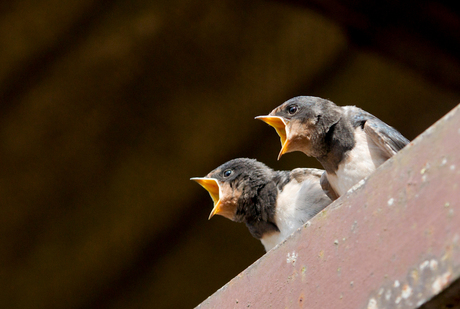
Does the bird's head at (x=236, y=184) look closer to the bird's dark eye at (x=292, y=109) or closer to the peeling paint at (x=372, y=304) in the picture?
the bird's dark eye at (x=292, y=109)

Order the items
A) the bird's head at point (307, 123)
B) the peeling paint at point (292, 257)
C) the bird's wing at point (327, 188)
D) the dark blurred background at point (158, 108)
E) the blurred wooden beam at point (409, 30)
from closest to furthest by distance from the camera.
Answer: the peeling paint at point (292, 257), the bird's head at point (307, 123), the bird's wing at point (327, 188), the blurred wooden beam at point (409, 30), the dark blurred background at point (158, 108)

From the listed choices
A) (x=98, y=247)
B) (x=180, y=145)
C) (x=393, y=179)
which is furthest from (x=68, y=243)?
(x=393, y=179)

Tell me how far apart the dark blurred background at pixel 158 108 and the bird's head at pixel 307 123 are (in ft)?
6.10

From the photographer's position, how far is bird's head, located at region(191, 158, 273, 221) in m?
2.60

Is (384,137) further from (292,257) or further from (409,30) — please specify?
(409,30)

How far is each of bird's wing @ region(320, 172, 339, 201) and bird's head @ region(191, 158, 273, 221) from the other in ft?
0.94

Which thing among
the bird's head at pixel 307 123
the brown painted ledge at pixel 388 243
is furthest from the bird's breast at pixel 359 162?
the brown painted ledge at pixel 388 243

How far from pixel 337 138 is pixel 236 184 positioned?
1.96 feet

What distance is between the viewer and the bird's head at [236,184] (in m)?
2.60

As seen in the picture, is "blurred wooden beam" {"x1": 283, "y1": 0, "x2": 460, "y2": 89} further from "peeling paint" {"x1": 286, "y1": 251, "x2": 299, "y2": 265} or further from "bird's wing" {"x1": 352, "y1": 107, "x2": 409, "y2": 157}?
"peeling paint" {"x1": 286, "y1": 251, "x2": 299, "y2": 265}

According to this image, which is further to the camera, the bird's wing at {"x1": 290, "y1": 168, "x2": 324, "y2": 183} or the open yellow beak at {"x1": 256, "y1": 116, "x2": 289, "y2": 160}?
the bird's wing at {"x1": 290, "y1": 168, "x2": 324, "y2": 183}

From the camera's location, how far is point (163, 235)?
517cm

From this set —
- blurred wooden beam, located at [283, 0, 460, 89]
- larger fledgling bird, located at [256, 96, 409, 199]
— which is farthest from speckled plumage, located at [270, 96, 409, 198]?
blurred wooden beam, located at [283, 0, 460, 89]

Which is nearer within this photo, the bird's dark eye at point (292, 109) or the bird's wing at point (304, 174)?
the bird's dark eye at point (292, 109)
